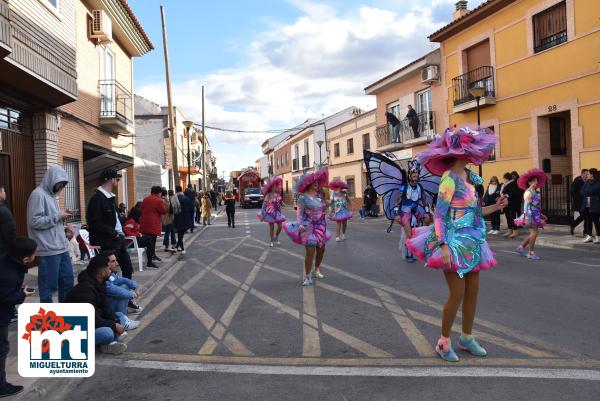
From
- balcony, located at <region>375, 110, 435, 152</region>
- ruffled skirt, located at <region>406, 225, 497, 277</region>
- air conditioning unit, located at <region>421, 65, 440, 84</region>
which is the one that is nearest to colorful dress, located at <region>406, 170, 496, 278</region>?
ruffled skirt, located at <region>406, 225, 497, 277</region>

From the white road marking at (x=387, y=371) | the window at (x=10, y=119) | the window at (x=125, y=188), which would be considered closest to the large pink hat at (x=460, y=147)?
the white road marking at (x=387, y=371)

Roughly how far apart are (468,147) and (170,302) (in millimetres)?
4597

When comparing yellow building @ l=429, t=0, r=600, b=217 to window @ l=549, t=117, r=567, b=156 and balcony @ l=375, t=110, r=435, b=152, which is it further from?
balcony @ l=375, t=110, r=435, b=152

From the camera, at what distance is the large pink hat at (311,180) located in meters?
7.94

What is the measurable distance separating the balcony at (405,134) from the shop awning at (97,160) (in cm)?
1353

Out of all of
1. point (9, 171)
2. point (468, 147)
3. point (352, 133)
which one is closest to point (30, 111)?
point (9, 171)

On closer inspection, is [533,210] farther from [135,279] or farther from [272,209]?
[135,279]

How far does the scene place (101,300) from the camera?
197 inches

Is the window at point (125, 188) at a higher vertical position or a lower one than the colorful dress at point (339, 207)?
higher

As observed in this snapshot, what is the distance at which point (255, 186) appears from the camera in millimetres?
51250

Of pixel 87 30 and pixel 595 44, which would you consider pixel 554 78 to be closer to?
pixel 595 44

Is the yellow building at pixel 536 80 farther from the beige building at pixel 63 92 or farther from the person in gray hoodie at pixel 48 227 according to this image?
the person in gray hoodie at pixel 48 227

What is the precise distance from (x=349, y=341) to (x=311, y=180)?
3465 mm

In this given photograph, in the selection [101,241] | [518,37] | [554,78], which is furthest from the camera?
[518,37]
